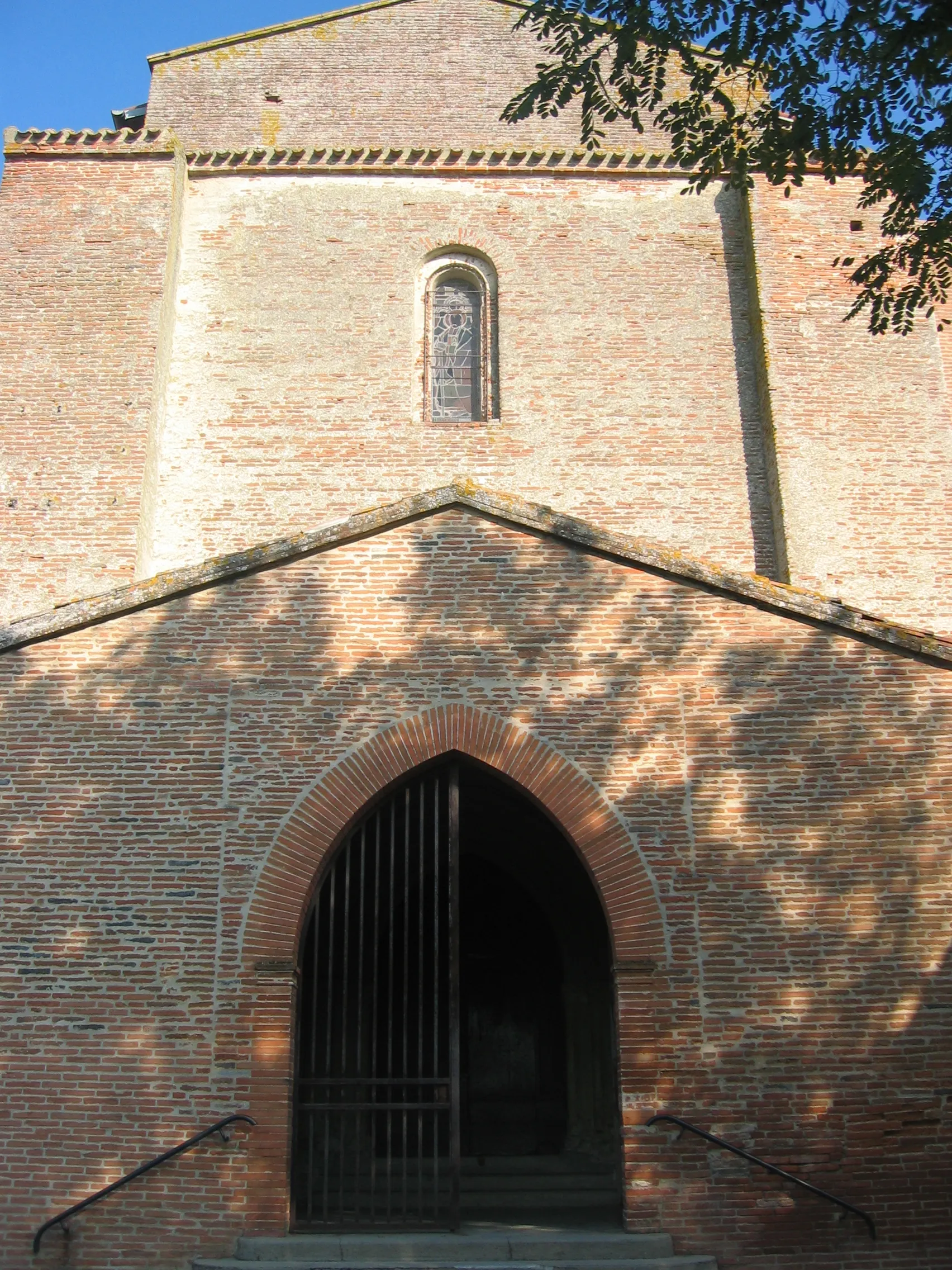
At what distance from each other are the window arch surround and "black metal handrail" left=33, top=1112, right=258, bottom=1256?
314 inches

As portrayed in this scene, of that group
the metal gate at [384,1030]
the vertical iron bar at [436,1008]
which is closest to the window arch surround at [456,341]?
the metal gate at [384,1030]

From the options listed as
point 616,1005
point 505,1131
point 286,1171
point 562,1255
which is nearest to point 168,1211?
point 286,1171

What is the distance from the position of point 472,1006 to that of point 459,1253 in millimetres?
4841

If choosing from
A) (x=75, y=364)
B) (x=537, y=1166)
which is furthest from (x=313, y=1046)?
(x=75, y=364)

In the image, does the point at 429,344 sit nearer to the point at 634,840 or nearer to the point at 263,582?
the point at 263,582

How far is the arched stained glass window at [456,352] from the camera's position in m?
13.6

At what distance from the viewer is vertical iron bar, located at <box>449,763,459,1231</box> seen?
7.53 metres

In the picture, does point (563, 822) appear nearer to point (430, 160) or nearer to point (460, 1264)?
point (460, 1264)

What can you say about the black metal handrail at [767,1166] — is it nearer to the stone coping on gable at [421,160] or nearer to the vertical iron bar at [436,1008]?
the vertical iron bar at [436,1008]

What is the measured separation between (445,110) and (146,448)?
240 inches

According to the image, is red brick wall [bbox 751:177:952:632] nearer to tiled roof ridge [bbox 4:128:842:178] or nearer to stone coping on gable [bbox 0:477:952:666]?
tiled roof ridge [bbox 4:128:842:178]

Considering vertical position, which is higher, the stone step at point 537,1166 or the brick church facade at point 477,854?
the brick church facade at point 477,854

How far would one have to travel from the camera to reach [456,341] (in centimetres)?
1391

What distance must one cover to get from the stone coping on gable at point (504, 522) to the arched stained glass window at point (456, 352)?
4.79m
